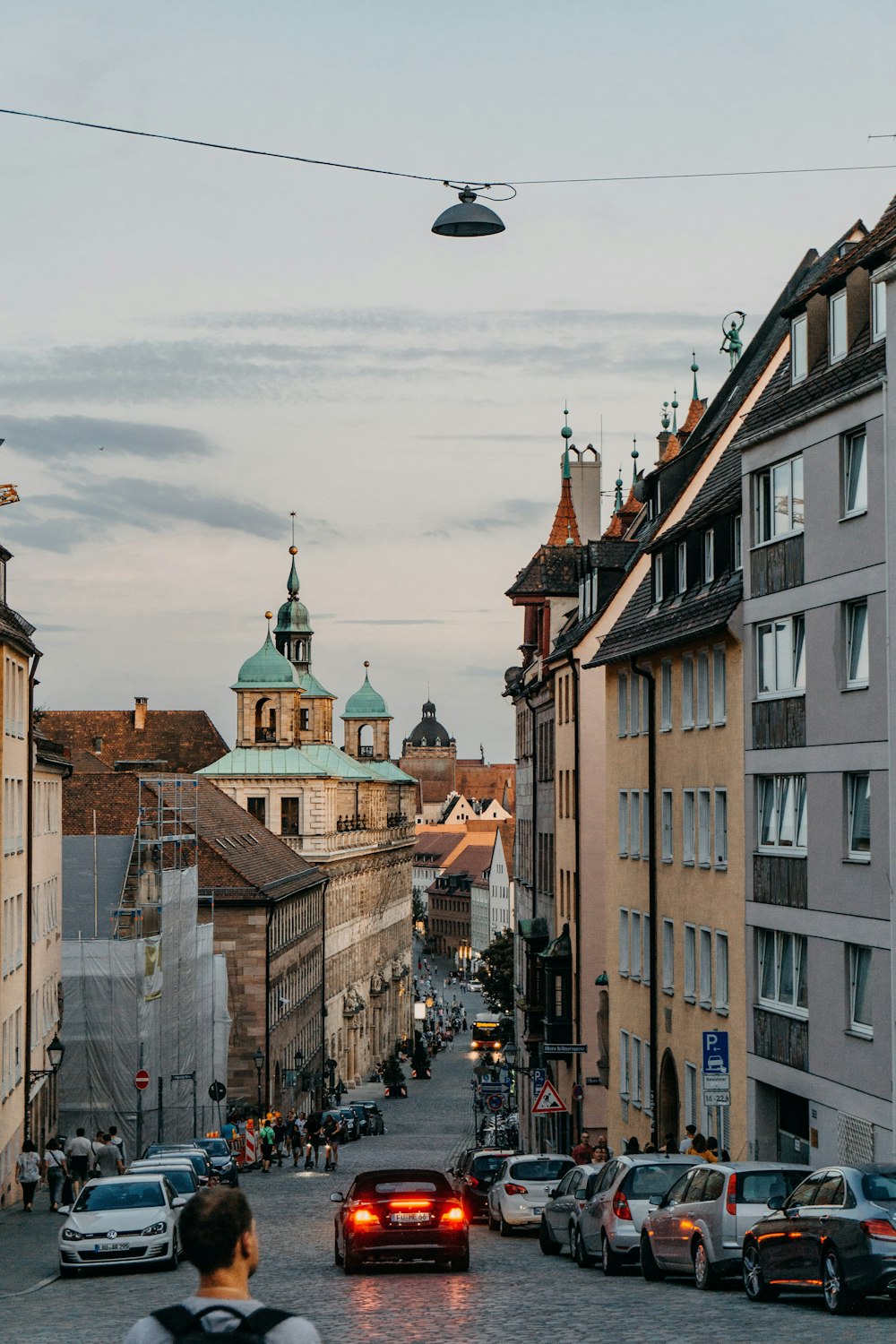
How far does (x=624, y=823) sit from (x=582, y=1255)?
19915 millimetres

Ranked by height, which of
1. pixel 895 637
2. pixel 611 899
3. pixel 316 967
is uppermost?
pixel 895 637

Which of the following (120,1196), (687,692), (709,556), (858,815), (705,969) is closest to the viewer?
(120,1196)

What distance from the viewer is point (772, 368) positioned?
3903 cm

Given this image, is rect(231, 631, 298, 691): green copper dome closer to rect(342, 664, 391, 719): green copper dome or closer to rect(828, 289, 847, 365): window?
rect(342, 664, 391, 719): green copper dome

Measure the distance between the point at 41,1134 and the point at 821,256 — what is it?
28.4 metres

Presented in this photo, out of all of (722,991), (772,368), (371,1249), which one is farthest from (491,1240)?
(772,368)

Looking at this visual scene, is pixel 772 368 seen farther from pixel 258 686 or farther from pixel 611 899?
pixel 258 686

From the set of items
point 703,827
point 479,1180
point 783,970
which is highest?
point 703,827

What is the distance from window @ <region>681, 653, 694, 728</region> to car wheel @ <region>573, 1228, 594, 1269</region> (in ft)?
43.9

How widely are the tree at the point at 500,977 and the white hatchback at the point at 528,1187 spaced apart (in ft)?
179

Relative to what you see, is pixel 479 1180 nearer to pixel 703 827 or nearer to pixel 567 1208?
pixel 703 827

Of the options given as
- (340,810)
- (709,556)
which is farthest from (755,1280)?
(340,810)

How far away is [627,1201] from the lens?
24016 millimetres

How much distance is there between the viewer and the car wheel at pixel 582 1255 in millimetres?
25938
